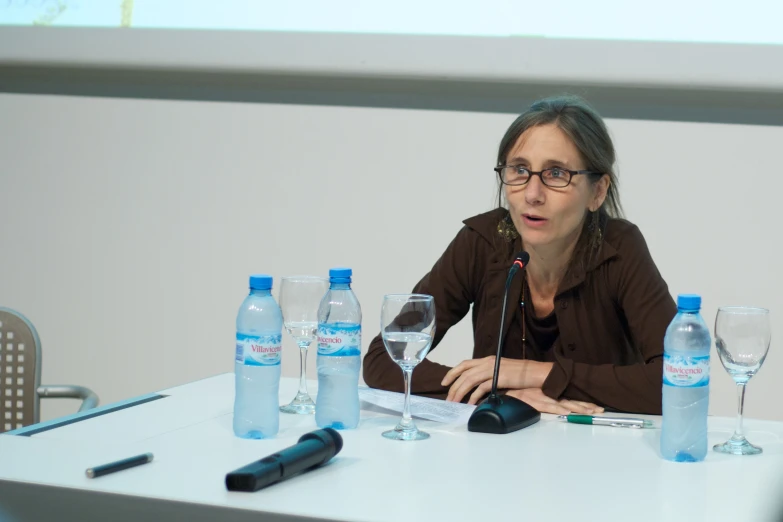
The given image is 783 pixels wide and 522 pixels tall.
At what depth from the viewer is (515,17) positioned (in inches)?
106

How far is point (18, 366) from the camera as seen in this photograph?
78.1 inches

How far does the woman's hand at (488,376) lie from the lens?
1611 millimetres

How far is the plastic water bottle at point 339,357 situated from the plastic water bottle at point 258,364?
0.26ft

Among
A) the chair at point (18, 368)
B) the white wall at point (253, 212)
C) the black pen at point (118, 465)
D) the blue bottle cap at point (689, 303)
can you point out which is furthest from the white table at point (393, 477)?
the white wall at point (253, 212)

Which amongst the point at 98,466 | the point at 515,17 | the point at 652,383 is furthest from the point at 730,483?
the point at 515,17

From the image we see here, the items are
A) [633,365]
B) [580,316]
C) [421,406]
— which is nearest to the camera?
[421,406]

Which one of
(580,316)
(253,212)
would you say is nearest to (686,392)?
(580,316)

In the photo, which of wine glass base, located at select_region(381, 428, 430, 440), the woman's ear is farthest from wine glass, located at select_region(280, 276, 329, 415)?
the woman's ear

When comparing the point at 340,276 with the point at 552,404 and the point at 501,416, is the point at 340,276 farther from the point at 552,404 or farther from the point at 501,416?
the point at 552,404

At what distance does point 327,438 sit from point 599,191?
3.41 ft

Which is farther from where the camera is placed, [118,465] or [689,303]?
[689,303]

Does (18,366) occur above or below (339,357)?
below

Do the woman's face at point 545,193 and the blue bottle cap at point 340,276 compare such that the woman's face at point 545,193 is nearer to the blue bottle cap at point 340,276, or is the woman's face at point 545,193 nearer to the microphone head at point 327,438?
the blue bottle cap at point 340,276

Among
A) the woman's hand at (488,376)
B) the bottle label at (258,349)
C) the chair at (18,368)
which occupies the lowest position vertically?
the chair at (18,368)
